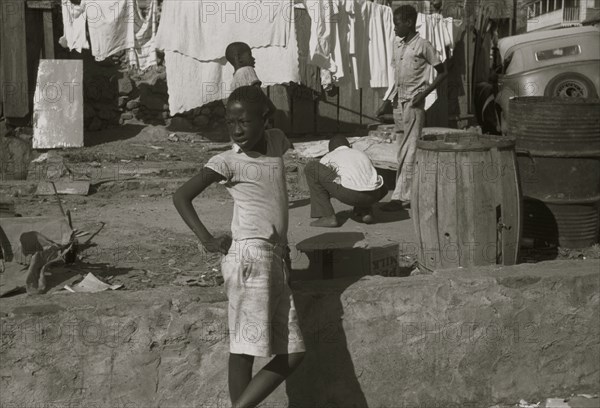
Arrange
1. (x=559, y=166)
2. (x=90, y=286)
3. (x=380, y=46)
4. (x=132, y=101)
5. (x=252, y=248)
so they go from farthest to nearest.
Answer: (x=132, y=101), (x=380, y=46), (x=559, y=166), (x=90, y=286), (x=252, y=248)

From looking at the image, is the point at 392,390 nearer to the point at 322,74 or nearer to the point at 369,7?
the point at 322,74

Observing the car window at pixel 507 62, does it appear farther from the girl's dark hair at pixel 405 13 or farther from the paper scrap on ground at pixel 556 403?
the paper scrap on ground at pixel 556 403

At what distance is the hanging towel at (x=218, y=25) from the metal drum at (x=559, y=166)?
385 centimetres

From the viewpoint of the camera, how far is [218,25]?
9016mm

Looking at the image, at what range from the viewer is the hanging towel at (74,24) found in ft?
31.5

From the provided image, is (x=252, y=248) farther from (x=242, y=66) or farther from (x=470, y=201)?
(x=242, y=66)

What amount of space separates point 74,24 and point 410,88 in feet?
14.3

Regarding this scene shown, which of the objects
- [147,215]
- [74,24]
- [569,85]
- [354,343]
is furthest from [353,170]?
[569,85]

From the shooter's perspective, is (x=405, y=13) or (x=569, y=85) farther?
(x=569, y=85)

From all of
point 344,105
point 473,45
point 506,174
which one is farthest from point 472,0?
point 506,174

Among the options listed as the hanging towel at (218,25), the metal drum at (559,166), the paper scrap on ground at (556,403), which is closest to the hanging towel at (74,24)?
the hanging towel at (218,25)

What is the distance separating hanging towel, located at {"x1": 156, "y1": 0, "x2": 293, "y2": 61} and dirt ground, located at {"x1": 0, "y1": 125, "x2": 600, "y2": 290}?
4.00 ft

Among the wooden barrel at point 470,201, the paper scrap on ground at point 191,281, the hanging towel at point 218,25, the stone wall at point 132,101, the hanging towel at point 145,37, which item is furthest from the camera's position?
the stone wall at point 132,101

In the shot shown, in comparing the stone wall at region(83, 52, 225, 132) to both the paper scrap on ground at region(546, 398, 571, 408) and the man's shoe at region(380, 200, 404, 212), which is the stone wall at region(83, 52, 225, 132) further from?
the paper scrap on ground at region(546, 398, 571, 408)
